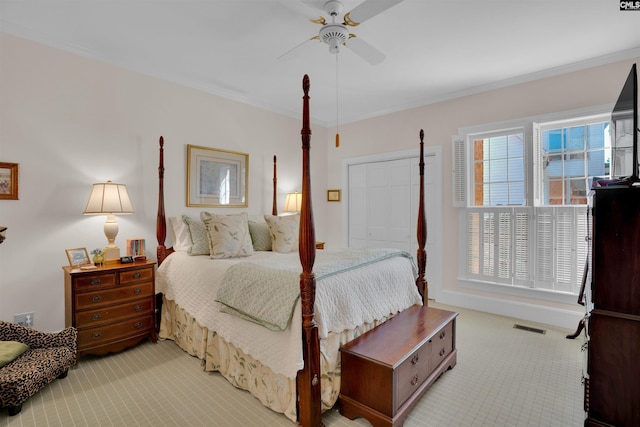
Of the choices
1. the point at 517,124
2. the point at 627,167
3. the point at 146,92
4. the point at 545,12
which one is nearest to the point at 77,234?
the point at 146,92

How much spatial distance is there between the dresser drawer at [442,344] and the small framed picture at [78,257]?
3037mm

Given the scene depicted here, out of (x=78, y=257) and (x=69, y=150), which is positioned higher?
(x=69, y=150)

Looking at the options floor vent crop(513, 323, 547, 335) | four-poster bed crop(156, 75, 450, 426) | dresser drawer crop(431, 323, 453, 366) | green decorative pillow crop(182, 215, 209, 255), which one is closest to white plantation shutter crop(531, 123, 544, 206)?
floor vent crop(513, 323, 547, 335)

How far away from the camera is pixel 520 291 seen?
3.61m

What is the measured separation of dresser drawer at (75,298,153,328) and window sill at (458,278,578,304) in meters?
3.69

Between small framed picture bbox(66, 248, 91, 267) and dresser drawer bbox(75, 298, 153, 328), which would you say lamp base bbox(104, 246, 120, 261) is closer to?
small framed picture bbox(66, 248, 91, 267)

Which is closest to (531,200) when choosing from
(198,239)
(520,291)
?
(520,291)

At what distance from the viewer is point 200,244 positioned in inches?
123

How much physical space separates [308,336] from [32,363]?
1.97 meters

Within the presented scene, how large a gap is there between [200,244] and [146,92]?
175 cm

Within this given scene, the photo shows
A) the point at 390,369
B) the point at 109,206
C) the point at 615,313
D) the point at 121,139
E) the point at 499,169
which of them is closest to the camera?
the point at 615,313

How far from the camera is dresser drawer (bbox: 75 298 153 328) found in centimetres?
250

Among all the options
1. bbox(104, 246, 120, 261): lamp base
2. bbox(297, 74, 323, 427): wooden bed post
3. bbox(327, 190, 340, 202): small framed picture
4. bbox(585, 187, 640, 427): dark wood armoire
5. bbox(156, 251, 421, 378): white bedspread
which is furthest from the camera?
bbox(327, 190, 340, 202): small framed picture

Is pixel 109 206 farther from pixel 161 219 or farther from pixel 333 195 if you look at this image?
pixel 333 195
